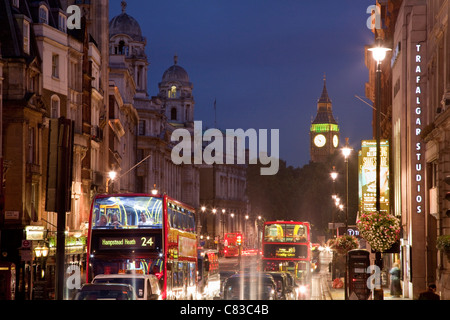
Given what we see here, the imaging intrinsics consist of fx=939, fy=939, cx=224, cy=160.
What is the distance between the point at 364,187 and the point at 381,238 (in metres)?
20.5

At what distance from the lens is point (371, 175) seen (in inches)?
2104

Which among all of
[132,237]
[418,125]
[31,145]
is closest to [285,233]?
[31,145]

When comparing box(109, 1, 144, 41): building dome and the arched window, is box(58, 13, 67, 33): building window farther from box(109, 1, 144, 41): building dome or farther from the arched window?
the arched window

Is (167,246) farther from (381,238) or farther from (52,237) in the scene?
(52,237)

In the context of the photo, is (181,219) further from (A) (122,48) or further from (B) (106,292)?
(A) (122,48)

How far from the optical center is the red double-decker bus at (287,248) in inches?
2165

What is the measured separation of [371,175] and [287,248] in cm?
677

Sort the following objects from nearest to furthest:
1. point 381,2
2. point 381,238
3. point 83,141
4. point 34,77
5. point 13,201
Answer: point 381,238, point 13,201, point 34,77, point 83,141, point 381,2

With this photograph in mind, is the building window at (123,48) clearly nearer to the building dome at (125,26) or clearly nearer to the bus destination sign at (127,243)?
the building dome at (125,26)

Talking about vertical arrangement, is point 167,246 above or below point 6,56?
below

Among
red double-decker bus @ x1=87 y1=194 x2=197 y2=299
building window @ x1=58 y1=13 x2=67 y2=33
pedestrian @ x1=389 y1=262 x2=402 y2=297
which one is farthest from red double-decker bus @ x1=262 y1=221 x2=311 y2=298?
red double-decker bus @ x1=87 y1=194 x2=197 y2=299
